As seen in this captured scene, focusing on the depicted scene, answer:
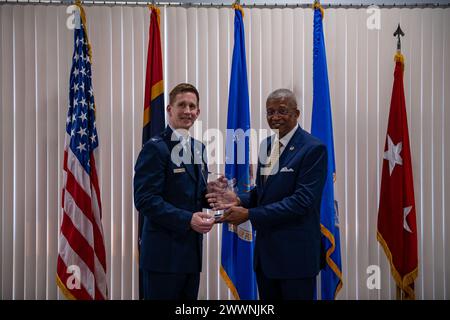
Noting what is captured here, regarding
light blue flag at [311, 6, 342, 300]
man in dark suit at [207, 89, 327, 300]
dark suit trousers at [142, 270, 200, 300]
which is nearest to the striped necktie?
man in dark suit at [207, 89, 327, 300]

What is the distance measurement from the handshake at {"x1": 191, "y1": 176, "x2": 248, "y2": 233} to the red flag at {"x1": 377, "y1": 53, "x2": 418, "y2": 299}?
1.63 meters

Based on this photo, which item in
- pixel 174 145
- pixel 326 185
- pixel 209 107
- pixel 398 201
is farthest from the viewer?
pixel 209 107

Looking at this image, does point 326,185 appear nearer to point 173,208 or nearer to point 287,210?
point 287,210

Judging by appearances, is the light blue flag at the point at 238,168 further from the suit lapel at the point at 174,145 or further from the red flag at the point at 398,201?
the red flag at the point at 398,201

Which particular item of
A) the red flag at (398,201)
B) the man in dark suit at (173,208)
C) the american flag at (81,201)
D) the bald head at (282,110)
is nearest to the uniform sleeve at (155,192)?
the man in dark suit at (173,208)

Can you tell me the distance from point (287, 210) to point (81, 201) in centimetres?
181

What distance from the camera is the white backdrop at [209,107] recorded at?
3.61 m

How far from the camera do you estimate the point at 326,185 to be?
3.12 m

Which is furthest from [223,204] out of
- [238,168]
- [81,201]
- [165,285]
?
[81,201]

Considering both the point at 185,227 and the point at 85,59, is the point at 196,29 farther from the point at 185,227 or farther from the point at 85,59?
the point at 185,227

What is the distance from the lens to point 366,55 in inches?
147

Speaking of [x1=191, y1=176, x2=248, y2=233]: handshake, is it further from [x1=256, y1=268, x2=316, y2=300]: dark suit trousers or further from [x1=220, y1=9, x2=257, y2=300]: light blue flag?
[x1=220, y1=9, x2=257, y2=300]: light blue flag

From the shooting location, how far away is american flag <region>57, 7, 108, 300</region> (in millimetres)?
3146

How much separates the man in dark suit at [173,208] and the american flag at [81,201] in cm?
115
